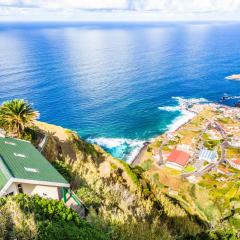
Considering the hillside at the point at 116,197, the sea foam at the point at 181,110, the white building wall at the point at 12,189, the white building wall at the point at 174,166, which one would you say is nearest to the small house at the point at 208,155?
the white building wall at the point at 174,166

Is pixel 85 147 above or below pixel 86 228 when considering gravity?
Answer: below

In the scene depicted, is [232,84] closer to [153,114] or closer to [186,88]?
[186,88]

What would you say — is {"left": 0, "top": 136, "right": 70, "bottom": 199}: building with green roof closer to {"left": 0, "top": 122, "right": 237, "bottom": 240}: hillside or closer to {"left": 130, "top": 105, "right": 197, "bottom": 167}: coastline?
{"left": 0, "top": 122, "right": 237, "bottom": 240}: hillside

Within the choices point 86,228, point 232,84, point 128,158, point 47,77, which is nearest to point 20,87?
point 47,77

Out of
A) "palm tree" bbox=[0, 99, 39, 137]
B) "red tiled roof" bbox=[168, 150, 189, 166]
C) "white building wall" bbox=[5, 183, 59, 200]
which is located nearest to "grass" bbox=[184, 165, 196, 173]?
"red tiled roof" bbox=[168, 150, 189, 166]

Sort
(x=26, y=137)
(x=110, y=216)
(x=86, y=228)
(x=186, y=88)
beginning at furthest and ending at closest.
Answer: (x=186, y=88) → (x=26, y=137) → (x=110, y=216) → (x=86, y=228)

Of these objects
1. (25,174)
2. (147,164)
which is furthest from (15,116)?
(147,164)
